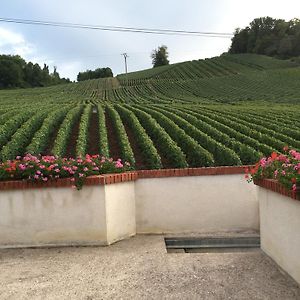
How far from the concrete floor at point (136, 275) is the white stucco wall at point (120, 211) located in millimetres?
505

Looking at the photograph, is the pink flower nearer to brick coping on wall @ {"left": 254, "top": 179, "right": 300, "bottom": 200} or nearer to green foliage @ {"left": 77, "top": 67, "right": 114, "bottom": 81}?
brick coping on wall @ {"left": 254, "top": 179, "right": 300, "bottom": 200}

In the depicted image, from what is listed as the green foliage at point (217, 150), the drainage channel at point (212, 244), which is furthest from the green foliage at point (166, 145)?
the drainage channel at point (212, 244)

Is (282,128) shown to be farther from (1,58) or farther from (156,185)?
(1,58)

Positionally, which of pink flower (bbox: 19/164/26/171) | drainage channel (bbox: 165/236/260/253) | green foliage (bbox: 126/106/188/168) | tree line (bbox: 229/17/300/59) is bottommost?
drainage channel (bbox: 165/236/260/253)

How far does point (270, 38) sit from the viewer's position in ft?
341

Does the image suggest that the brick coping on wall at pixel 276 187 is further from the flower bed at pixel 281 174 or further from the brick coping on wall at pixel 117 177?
the brick coping on wall at pixel 117 177

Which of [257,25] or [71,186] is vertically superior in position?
[257,25]

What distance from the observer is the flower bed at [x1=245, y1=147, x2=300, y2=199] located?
463cm

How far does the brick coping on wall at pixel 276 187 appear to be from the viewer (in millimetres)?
4668

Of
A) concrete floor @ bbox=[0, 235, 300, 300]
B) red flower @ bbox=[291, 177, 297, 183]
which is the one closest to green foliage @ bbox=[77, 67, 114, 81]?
concrete floor @ bbox=[0, 235, 300, 300]

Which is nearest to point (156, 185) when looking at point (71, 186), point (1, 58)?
point (71, 186)

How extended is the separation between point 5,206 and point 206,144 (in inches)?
293

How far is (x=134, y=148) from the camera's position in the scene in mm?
13656

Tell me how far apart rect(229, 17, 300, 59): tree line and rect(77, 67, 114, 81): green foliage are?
105ft
